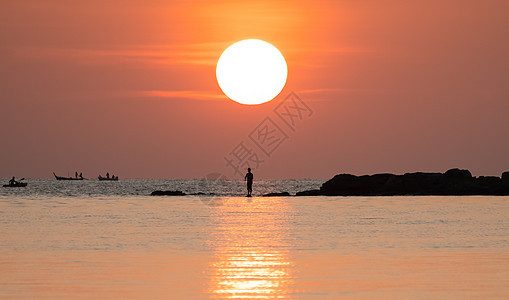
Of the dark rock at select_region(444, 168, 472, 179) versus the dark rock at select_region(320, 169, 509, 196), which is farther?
the dark rock at select_region(444, 168, 472, 179)

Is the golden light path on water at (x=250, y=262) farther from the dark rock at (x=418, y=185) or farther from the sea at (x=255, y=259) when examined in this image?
the dark rock at (x=418, y=185)

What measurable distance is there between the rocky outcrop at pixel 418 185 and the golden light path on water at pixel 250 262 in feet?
139

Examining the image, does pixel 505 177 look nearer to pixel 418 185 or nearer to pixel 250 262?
pixel 418 185

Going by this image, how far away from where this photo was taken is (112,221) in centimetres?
3172

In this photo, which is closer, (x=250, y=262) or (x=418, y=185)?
(x=250, y=262)

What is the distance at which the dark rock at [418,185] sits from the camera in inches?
2721

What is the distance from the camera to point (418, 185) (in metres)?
72.8

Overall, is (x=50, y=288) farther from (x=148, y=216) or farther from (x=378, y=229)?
(x=148, y=216)

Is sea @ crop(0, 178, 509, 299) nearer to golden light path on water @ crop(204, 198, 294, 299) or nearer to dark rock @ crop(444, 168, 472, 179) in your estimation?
golden light path on water @ crop(204, 198, 294, 299)

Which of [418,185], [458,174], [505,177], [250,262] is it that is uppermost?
[458,174]

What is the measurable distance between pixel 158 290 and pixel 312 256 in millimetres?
5888

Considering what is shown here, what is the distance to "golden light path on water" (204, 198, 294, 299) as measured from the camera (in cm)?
1373

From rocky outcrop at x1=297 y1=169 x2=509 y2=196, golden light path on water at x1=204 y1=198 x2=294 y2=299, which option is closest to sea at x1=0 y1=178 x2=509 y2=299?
golden light path on water at x1=204 y1=198 x2=294 y2=299

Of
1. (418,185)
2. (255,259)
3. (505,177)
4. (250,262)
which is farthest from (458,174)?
(250,262)
